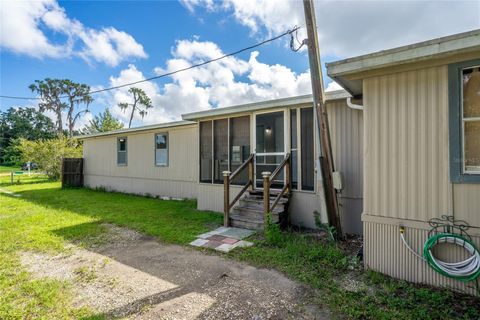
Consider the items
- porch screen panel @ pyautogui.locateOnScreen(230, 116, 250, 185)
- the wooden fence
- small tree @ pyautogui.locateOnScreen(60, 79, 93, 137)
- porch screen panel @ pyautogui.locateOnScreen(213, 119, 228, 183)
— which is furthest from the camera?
small tree @ pyautogui.locateOnScreen(60, 79, 93, 137)

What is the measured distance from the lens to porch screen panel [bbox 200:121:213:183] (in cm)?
694

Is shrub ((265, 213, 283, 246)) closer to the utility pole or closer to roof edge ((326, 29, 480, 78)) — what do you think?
the utility pole

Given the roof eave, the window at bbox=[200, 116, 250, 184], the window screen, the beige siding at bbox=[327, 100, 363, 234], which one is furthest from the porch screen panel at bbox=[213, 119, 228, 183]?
the window screen

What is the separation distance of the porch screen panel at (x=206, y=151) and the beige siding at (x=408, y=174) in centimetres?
449

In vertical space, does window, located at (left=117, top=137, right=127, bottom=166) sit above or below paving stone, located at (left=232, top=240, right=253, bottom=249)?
above

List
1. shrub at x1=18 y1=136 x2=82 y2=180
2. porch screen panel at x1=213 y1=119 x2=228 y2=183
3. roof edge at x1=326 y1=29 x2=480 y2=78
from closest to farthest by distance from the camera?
roof edge at x1=326 y1=29 x2=480 y2=78
porch screen panel at x1=213 y1=119 x2=228 y2=183
shrub at x1=18 y1=136 x2=82 y2=180

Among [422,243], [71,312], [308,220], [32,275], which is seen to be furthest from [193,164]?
[422,243]

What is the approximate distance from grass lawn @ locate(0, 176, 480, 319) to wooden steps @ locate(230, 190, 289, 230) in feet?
1.37

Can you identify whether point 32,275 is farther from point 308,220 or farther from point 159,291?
point 308,220

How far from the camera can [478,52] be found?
8.07ft

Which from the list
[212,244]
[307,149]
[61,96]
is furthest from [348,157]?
[61,96]

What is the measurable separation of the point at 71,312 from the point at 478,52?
478cm

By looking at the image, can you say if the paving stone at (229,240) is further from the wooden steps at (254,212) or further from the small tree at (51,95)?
the small tree at (51,95)

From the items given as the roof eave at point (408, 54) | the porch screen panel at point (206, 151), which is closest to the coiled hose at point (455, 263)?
the roof eave at point (408, 54)
